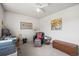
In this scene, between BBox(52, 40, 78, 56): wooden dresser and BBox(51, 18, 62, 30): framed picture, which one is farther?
BBox(51, 18, 62, 30): framed picture

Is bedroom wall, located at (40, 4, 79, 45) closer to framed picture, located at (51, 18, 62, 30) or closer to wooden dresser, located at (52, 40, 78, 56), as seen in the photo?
framed picture, located at (51, 18, 62, 30)

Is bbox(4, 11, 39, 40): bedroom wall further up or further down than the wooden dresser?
further up

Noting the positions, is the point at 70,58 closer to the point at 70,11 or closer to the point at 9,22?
the point at 70,11

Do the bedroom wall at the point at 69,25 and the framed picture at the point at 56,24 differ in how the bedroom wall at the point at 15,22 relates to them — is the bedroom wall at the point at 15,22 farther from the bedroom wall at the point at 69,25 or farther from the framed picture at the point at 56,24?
the bedroom wall at the point at 69,25

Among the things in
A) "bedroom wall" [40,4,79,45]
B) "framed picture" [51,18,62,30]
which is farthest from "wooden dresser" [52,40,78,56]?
"framed picture" [51,18,62,30]

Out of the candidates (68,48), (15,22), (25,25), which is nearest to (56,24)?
(68,48)

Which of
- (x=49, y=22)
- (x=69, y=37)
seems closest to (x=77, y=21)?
(x=69, y=37)

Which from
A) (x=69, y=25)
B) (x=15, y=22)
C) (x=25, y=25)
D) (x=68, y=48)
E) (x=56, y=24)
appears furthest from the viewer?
(x=25, y=25)

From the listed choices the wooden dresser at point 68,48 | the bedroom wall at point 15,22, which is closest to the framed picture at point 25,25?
the bedroom wall at point 15,22

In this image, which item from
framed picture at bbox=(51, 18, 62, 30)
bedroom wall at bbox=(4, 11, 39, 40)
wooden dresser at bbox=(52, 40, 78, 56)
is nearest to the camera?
wooden dresser at bbox=(52, 40, 78, 56)

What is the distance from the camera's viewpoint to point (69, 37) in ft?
11.9

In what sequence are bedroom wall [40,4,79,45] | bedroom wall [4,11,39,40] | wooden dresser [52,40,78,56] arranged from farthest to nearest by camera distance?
bedroom wall [4,11,39,40] < bedroom wall [40,4,79,45] < wooden dresser [52,40,78,56]

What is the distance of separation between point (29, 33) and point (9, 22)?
57.2 inches

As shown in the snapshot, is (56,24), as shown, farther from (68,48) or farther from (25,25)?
(25,25)
